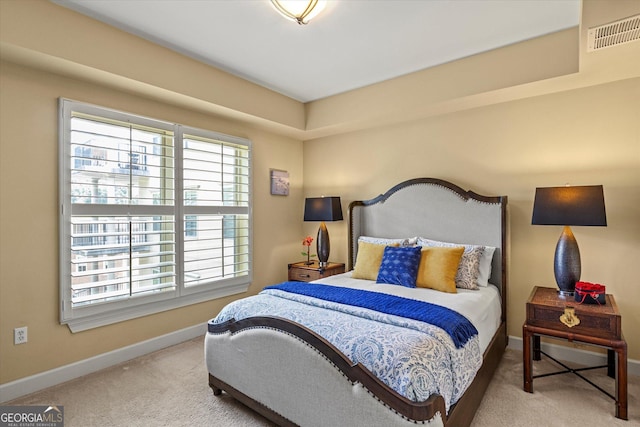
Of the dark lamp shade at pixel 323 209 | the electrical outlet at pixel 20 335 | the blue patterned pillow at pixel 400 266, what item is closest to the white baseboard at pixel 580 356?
the blue patterned pillow at pixel 400 266

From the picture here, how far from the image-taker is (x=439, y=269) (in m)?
2.83

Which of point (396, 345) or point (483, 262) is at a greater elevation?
point (483, 262)

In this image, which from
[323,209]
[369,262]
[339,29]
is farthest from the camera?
[323,209]

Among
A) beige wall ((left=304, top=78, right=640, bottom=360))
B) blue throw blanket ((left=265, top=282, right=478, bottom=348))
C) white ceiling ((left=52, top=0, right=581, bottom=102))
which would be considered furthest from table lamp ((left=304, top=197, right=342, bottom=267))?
white ceiling ((left=52, top=0, right=581, bottom=102))

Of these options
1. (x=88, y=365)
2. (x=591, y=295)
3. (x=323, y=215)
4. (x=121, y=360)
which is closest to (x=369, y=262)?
(x=323, y=215)

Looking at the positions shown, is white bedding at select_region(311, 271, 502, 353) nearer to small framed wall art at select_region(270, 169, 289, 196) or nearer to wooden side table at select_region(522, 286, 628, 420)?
wooden side table at select_region(522, 286, 628, 420)

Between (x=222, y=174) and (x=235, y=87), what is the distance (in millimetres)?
941

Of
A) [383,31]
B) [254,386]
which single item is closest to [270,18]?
[383,31]

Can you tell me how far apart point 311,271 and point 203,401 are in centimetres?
192

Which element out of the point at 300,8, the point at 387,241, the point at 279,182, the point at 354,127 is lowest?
the point at 387,241

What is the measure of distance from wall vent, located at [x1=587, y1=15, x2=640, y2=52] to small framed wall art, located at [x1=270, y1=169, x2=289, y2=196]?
3.28 m

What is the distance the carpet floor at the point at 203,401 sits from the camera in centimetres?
211

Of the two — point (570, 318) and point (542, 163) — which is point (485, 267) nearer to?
point (570, 318)

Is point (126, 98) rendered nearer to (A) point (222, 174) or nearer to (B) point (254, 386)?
(A) point (222, 174)
